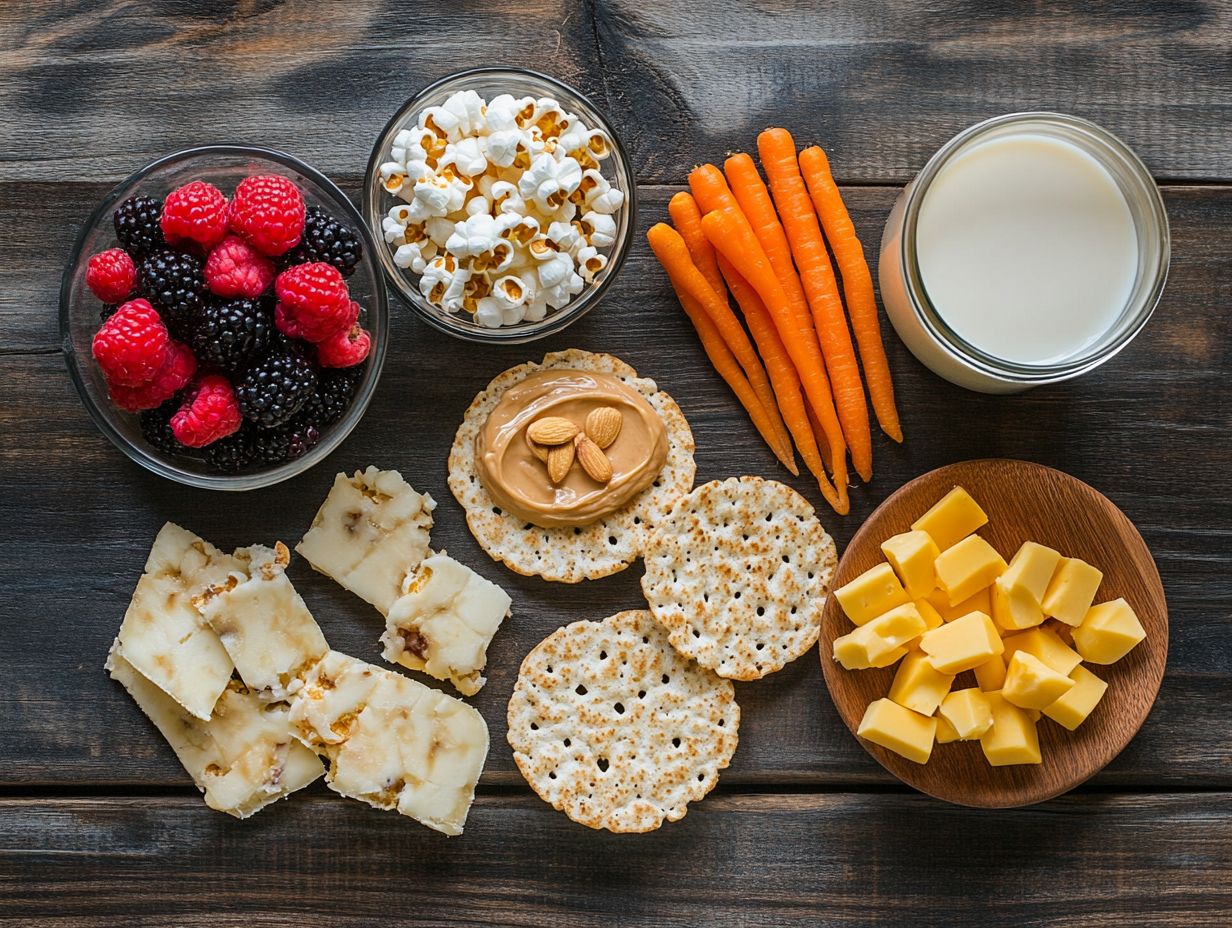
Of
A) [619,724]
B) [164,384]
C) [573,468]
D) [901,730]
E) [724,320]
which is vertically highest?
[164,384]

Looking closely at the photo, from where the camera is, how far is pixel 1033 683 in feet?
4.37

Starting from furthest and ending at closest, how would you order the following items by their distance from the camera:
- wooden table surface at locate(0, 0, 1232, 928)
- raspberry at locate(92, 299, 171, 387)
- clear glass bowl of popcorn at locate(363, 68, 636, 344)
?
wooden table surface at locate(0, 0, 1232, 928)
clear glass bowl of popcorn at locate(363, 68, 636, 344)
raspberry at locate(92, 299, 171, 387)

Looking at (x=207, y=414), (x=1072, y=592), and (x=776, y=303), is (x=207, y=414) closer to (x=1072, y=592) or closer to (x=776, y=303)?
(x=776, y=303)

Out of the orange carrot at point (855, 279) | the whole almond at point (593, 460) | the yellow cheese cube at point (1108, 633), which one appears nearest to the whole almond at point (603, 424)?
the whole almond at point (593, 460)

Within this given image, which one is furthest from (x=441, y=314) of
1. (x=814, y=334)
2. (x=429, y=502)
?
(x=814, y=334)

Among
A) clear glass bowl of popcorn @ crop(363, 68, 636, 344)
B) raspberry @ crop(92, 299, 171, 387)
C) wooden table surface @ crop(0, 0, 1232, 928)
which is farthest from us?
wooden table surface @ crop(0, 0, 1232, 928)

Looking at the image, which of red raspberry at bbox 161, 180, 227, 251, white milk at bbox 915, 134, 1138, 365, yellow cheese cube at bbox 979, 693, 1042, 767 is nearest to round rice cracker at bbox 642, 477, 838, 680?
yellow cheese cube at bbox 979, 693, 1042, 767

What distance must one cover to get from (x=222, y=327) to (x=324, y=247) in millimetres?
160

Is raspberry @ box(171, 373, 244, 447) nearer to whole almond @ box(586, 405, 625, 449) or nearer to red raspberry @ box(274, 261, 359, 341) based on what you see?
red raspberry @ box(274, 261, 359, 341)

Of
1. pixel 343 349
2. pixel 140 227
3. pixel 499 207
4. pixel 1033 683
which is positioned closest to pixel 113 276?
pixel 140 227

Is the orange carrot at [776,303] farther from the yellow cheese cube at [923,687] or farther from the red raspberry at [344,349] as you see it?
the red raspberry at [344,349]

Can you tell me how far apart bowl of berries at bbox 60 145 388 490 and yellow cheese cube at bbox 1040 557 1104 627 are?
992mm

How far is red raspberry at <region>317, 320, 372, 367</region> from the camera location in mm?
1211

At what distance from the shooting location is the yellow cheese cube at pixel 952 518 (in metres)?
1.39
